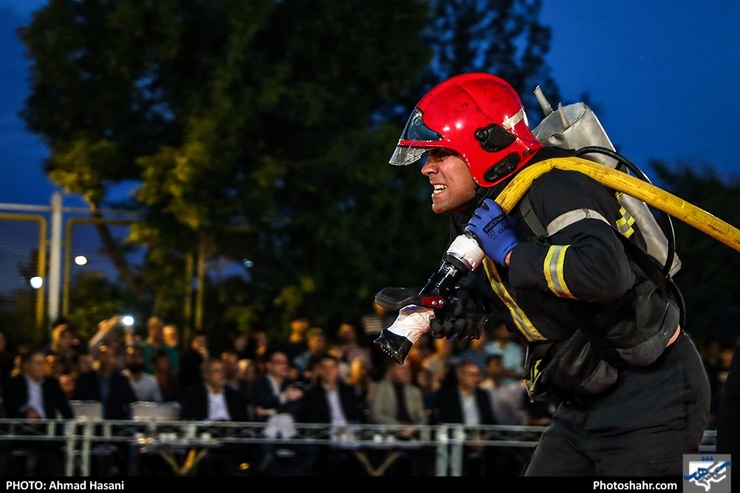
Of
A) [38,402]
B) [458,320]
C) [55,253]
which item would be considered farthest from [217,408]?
[458,320]

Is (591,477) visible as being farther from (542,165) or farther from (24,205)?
(24,205)

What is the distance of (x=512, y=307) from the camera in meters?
3.93

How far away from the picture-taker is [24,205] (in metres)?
13.3

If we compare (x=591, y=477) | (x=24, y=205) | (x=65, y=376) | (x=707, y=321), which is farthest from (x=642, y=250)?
(x=707, y=321)

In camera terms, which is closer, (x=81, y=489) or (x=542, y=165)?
(x=542, y=165)

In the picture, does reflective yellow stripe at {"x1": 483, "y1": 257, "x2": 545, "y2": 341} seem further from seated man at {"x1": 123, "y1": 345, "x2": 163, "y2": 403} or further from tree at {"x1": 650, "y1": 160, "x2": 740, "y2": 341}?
tree at {"x1": 650, "y1": 160, "x2": 740, "y2": 341}

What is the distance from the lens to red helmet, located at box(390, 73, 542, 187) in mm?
3959

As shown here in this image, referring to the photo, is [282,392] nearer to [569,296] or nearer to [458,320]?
[458,320]

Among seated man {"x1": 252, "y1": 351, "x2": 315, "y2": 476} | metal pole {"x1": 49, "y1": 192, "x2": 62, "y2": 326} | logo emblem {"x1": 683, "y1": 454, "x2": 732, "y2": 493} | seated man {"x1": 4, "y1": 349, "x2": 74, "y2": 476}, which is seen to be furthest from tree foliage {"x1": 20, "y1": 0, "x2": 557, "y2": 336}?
logo emblem {"x1": 683, "y1": 454, "x2": 732, "y2": 493}

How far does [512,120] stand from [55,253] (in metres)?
10.4

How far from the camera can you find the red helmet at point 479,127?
396 centimetres

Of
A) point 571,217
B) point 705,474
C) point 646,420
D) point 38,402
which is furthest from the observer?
point 38,402

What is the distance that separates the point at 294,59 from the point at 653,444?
11.0m

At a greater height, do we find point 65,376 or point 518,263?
point 65,376
